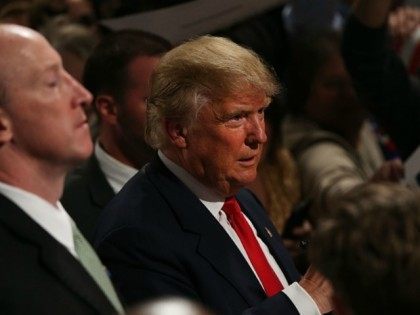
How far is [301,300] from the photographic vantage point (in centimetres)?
279

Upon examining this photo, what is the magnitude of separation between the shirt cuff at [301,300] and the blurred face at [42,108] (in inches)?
26.7

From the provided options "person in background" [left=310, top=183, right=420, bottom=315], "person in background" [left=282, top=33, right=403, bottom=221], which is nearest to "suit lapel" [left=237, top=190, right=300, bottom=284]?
"person in background" [left=310, top=183, right=420, bottom=315]

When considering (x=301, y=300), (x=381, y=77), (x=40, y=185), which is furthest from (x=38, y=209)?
(x=381, y=77)

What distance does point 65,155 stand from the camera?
2369mm

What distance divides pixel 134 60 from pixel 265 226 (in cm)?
89

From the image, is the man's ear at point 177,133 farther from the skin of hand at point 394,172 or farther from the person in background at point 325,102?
the person in background at point 325,102

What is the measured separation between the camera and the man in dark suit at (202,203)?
279cm

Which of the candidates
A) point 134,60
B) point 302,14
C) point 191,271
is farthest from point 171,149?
point 302,14

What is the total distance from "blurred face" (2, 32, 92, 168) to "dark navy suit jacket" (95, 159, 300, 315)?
448 millimetres

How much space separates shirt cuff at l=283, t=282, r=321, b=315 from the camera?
279cm

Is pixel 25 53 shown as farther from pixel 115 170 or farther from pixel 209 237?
pixel 115 170

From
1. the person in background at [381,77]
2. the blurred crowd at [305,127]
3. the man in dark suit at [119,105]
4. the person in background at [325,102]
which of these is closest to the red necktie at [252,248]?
the blurred crowd at [305,127]

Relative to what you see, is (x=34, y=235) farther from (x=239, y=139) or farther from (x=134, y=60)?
(x=134, y=60)

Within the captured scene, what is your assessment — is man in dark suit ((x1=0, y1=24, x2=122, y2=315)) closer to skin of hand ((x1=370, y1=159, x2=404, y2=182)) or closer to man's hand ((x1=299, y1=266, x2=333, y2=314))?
man's hand ((x1=299, y1=266, x2=333, y2=314))
